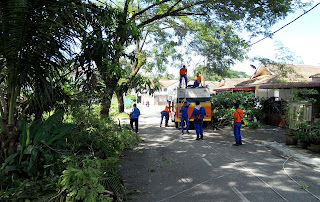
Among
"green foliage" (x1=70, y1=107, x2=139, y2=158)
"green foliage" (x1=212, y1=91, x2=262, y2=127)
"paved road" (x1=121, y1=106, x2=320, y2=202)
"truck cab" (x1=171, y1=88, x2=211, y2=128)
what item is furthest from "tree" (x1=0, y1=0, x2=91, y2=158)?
"green foliage" (x1=212, y1=91, x2=262, y2=127)

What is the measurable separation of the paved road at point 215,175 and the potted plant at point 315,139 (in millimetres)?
1311

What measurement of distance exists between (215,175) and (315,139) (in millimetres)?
4786

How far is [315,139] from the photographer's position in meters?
8.72

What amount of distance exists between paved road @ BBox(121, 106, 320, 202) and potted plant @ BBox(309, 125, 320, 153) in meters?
1.31

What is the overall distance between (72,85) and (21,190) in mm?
3355

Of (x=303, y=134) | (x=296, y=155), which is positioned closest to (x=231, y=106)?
(x=303, y=134)

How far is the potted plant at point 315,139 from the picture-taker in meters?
8.56

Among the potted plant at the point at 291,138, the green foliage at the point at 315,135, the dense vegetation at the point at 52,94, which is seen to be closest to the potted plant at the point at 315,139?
the green foliage at the point at 315,135

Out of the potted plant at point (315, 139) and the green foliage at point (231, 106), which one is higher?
the green foliage at point (231, 106)

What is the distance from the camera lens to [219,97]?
17.1m

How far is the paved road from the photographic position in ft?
15.9

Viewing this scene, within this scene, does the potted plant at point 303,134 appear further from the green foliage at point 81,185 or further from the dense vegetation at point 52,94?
the green foliage at point 81,185

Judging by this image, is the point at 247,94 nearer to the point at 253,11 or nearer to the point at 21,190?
the point at 253,11

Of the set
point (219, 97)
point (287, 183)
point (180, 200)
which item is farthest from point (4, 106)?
point (219, 97)
